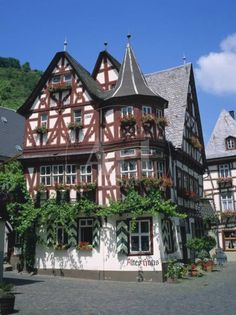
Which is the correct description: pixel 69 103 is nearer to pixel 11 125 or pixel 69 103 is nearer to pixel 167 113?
pixel 167 113

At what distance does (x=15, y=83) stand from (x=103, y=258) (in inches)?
3917

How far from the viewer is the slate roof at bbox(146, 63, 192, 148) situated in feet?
85.4

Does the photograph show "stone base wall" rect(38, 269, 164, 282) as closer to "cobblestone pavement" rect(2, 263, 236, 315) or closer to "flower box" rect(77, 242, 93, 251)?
"cobblestone pavement" rect(2, 263, 236, 315)

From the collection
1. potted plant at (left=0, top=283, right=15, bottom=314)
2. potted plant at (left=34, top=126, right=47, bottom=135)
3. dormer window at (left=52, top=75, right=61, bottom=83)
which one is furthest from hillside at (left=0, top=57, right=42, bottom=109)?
potted plant at (left=0, top=283, right=15, bottom=314)

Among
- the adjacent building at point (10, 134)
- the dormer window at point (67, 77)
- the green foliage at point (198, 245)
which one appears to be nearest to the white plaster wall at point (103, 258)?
the green foliage at point (198, 245)

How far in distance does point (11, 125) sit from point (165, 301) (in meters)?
26.8

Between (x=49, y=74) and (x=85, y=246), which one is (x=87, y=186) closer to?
(x=85, y=246)

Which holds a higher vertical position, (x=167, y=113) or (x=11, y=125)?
(x=11, y=125)

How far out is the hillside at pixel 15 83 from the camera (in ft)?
283

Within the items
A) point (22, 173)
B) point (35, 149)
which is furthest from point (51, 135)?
point (22, 173)

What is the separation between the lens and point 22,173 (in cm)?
2469

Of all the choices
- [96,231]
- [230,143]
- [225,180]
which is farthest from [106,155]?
[230,143]

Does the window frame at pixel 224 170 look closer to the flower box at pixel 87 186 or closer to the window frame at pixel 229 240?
the window frame at pixel 229 240

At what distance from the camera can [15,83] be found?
371 ft
